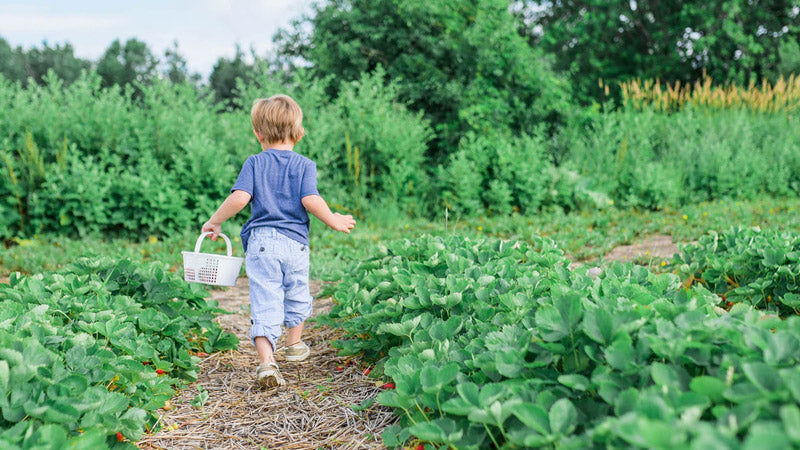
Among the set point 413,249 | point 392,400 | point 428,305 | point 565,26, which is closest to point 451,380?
point 392,400

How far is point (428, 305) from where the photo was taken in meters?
2.49

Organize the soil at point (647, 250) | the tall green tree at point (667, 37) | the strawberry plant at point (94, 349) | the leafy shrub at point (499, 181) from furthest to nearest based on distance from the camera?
the tall green tree at point (667, 37), the leafy shrub at point (499, 181), the soil at point (647, 250), the strawberry plant at point (94, 349)

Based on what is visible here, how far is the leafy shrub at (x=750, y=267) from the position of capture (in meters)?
2.82

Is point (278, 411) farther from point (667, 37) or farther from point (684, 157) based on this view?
point (667, 37)

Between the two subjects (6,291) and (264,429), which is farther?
(6,291)

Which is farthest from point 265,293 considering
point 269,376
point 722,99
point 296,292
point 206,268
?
point 722,99

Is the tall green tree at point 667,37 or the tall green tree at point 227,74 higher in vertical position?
the tall green tree at point 227,74

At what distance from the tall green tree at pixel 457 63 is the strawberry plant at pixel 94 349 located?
19.8 feet

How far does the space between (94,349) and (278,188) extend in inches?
45.9

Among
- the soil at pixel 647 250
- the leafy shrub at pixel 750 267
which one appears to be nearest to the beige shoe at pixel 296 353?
the leafy shrub at pixel 750 267

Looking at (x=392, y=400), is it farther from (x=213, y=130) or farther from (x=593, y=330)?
(x=213, y=130)

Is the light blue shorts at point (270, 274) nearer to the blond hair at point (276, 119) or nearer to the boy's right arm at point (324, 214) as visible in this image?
the boy's right arm at point (324, 214)

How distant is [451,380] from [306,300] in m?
1.45

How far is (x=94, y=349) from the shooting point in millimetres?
2027
